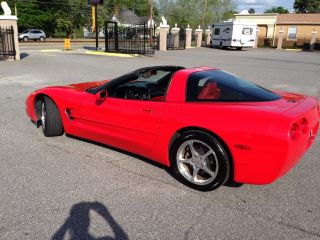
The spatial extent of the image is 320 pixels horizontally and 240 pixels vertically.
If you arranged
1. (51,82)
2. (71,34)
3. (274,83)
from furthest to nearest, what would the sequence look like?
(71,34)
(274,83)
(51,82)

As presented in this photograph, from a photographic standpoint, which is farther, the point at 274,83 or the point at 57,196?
the point at 274,83

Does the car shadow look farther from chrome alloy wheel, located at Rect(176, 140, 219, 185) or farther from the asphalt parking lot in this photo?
chrome alloy wheel, located at Rect(176, 140, 219, 185)

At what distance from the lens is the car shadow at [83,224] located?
2.83 metres

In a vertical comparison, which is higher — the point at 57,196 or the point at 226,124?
the point at 226,124

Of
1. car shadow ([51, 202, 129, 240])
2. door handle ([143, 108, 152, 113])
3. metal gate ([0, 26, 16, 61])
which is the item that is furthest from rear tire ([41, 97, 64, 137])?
metal gate ([0, 26, 16, 61])

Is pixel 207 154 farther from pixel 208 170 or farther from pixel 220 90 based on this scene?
pixel 220 90

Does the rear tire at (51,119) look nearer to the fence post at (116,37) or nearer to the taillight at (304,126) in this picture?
the taillight at (304,126)

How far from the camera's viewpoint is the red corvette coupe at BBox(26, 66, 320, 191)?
3203 mm

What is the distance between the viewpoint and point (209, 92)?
3.78 m

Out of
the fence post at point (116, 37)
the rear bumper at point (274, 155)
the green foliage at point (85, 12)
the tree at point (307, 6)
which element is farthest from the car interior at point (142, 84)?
the tree at point (307, 6)

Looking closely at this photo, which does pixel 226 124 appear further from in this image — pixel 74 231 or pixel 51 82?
pixel 51 82

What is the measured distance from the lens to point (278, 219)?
3.14 m

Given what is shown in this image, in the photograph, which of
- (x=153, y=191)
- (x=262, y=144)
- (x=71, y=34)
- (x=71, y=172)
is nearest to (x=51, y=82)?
(x=71, y=172)

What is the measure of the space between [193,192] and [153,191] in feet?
1.42
